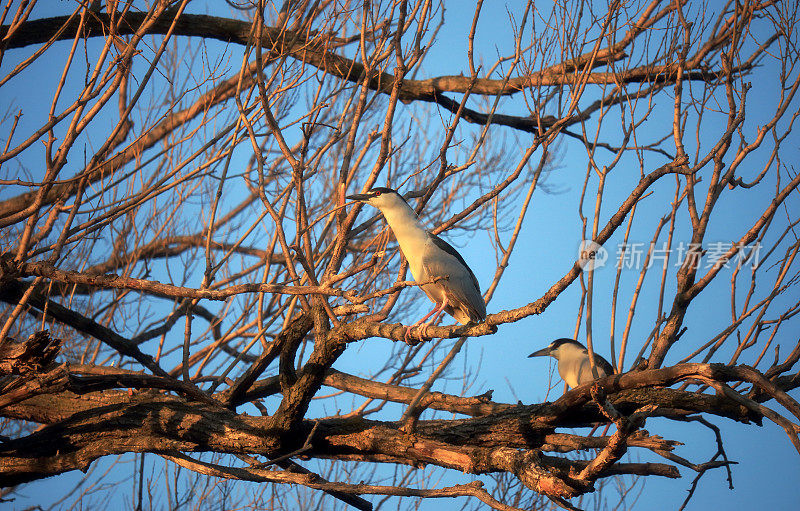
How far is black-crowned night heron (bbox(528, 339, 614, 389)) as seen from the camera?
586cm

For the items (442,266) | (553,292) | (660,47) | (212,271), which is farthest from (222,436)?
(660,47)

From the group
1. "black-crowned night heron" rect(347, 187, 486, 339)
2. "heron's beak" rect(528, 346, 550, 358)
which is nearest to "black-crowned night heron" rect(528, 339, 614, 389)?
"heron's beak" rect(528, 346, 550, 358)

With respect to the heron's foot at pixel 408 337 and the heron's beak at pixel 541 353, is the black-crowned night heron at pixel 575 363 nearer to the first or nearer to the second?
the heron's beak at pixel 541 353

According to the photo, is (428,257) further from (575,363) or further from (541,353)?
(541,353)

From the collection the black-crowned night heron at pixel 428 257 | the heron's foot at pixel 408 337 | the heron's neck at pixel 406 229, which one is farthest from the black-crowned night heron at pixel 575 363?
the heron's foot at pixel 408 337

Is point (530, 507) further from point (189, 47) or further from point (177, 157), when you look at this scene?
point (189, 47)

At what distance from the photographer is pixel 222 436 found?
358 centimetres

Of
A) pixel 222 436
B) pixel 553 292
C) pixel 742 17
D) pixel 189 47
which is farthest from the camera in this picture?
pixel 189 47

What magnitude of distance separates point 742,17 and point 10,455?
15.5 ft

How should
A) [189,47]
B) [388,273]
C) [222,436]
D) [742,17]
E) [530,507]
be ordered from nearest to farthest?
[222,436] → [742,17] → [530,507] → [189,47] → [388,273]

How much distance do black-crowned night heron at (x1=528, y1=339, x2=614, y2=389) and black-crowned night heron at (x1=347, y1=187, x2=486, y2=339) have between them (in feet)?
6.88

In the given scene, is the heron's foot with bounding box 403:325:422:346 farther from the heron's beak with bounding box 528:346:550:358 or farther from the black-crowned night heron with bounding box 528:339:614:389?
the heron's beak with bounding box 528:346:550:358

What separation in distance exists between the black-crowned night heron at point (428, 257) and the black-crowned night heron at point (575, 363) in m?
2.10

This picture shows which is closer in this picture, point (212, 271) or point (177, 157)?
point (212, 271)
